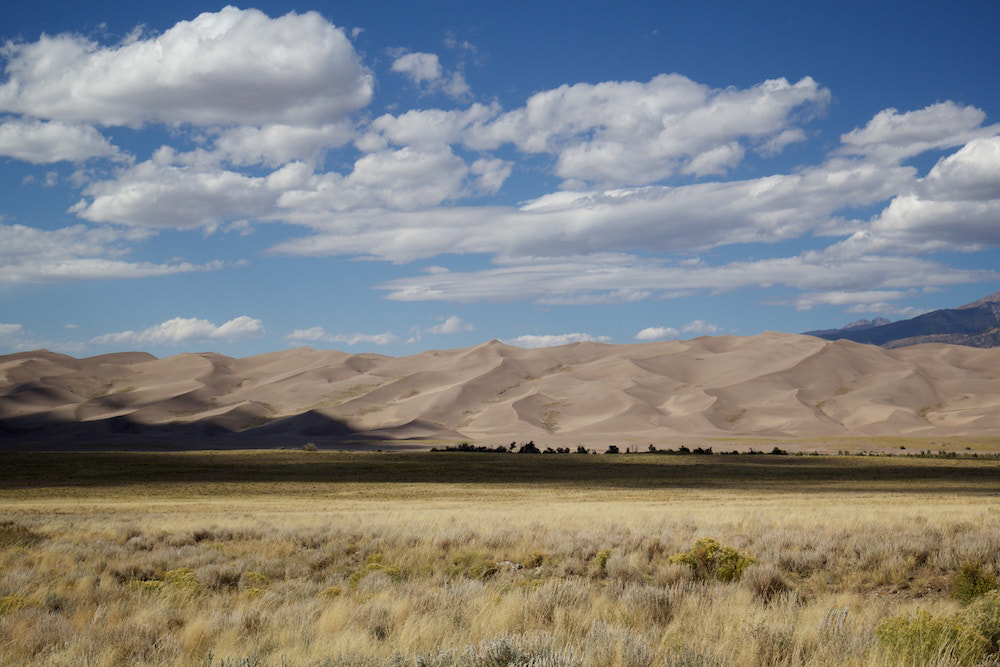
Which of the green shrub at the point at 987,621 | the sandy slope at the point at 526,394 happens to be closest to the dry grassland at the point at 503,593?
the green shrub at the point at 987,621

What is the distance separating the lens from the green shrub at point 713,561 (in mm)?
10078

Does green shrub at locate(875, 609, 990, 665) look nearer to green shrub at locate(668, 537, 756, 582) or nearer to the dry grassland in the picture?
the dry grassland

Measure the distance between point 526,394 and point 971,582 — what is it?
133384 mm

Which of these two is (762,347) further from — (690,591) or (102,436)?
(690,591)

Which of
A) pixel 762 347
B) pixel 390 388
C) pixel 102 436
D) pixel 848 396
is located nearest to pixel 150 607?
pixel 102 436

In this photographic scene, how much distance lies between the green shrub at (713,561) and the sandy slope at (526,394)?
92855mm

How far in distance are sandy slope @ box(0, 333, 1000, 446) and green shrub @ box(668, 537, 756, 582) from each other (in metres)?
92.9

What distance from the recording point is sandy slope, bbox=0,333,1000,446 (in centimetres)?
11750

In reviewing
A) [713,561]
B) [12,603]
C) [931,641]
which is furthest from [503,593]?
[12,603]

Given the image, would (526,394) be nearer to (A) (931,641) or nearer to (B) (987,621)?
(B) (987,621)

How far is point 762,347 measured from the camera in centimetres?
16475

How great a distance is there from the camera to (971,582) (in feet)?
30.7

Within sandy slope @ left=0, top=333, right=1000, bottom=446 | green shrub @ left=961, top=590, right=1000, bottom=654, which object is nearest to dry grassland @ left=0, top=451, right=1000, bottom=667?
green shrub @ left=961, top=590, right=1000, bottom=654

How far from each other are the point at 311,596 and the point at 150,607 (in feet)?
5.57
